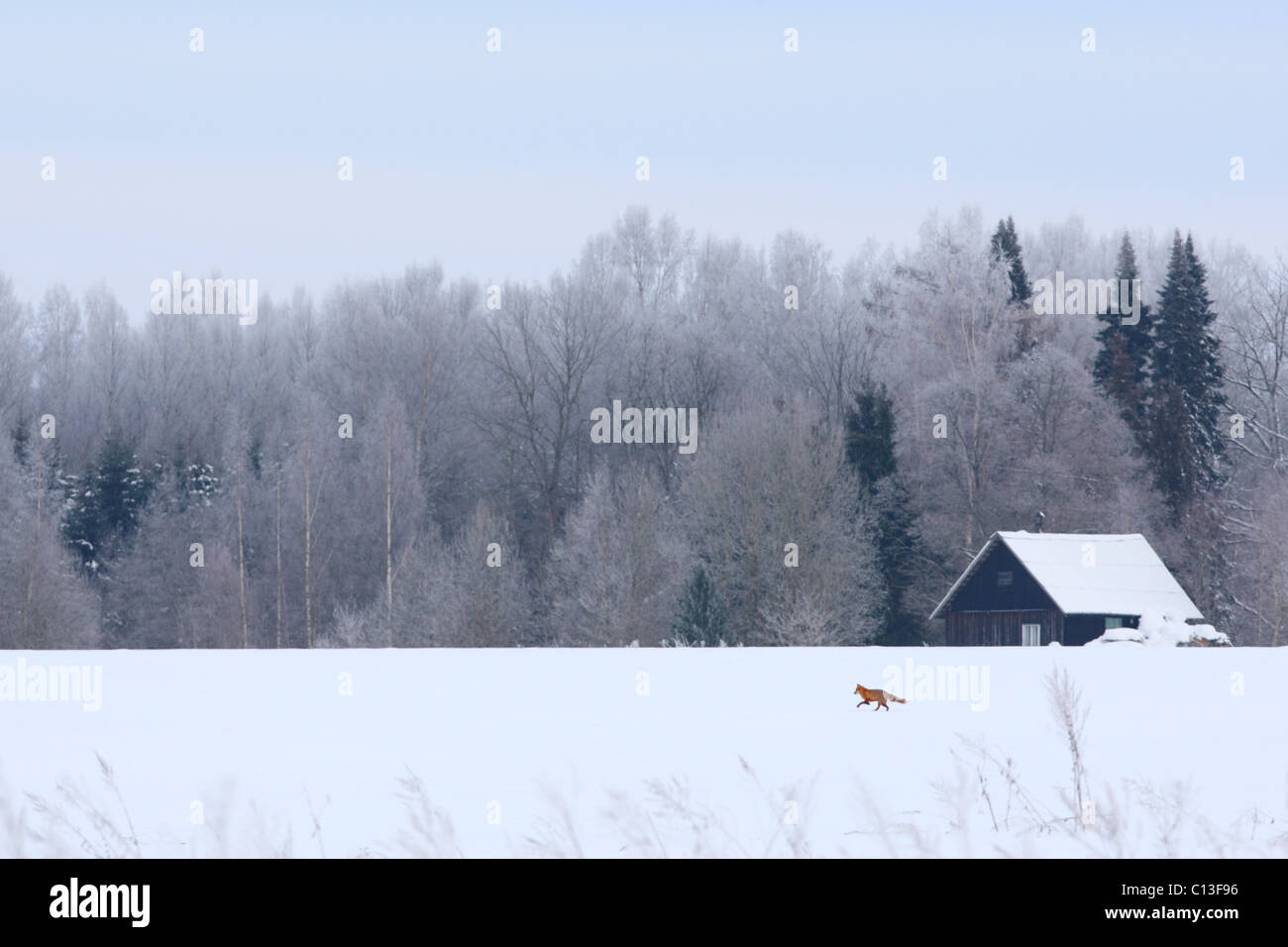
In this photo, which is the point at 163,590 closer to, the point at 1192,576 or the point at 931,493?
the point at 931,493

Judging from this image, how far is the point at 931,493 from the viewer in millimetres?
50281

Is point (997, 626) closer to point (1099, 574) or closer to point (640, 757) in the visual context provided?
point (1099, 574)

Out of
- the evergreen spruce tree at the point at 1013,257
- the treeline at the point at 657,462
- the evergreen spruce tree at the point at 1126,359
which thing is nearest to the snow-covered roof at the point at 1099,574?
the treeline at the point at 657,462

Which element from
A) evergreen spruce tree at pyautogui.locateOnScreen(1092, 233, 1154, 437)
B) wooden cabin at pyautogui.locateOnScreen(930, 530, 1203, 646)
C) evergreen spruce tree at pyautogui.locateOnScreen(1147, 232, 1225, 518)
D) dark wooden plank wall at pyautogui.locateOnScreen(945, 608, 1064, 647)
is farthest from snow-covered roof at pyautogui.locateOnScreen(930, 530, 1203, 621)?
evergreen spruce tree at pyautogui.locateOnScreen(1092, 233, 1154, 437)

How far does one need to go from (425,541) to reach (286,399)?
52.7 feet

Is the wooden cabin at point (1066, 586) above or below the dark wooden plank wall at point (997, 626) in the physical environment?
above

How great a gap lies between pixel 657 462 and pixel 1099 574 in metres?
18.9

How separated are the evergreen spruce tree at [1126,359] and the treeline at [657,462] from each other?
0.11 meters

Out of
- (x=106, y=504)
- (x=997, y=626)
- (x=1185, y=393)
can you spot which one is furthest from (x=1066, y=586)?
(x=106, y=504)

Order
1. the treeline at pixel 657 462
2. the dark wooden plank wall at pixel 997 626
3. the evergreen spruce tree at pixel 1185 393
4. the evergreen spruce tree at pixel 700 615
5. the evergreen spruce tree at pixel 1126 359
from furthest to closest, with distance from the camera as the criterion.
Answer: the evergreen spruce tree at pixel 1126 359, the evergreen spruce tree at pixel 1185 393, the treeline at pixel 657 462, the dark wooden plank wall at pixel 997 626, the evergreen spruce tree at pixel 700 615

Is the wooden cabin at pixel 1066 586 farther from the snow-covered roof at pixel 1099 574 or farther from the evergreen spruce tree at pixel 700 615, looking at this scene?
the evergreen spruce tree at pixel 700 615

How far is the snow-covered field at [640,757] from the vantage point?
312 inches

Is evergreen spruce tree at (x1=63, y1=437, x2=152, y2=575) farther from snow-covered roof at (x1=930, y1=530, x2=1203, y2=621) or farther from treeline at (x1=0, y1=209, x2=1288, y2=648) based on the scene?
snow-covered roof at (x1=930, y1=530, x2=1203, y2=621)
